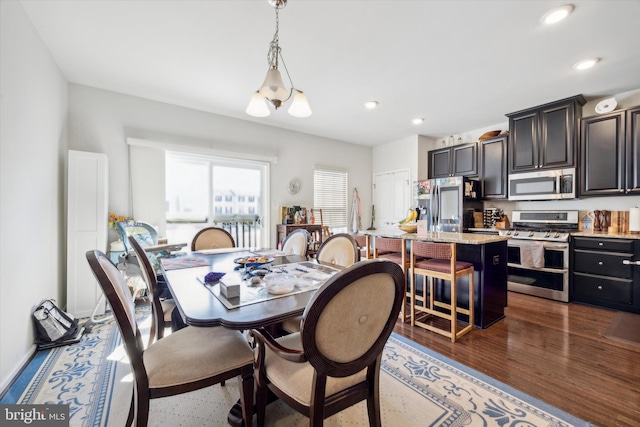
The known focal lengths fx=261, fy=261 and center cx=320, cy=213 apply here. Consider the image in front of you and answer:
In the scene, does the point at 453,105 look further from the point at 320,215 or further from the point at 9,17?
the point at 9,17

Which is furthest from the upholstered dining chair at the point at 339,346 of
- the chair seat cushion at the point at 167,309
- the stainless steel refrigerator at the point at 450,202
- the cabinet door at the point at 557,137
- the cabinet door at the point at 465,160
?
the cabinet door at the point at 465,160

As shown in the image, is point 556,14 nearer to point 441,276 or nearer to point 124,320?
point 441,276

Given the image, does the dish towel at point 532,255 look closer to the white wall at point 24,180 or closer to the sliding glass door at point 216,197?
the sliding glass door at point 216,197

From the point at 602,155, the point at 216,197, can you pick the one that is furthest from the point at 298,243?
the point at 602,155

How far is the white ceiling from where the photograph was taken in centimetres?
196

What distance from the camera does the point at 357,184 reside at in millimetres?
5914

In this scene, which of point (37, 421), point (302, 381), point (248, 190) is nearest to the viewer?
point (302, 381)

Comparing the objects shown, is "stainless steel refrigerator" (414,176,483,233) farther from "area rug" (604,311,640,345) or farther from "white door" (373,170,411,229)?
"area rug" (604,311,640,345)

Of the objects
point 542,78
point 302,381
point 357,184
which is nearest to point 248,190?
point 357,184

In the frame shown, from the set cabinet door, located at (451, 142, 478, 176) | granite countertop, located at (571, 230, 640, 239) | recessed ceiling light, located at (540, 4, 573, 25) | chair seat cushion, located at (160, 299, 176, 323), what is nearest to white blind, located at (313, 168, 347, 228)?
cabinet door, located at (451, 142, 478, 176)

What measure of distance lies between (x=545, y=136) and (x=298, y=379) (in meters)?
4.53

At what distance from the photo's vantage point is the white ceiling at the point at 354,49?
6.42 ft

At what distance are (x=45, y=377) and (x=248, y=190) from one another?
3154 mm

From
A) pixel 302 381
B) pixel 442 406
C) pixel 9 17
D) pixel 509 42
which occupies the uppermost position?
Answer: pixel 509 42
